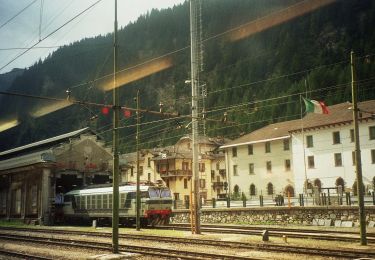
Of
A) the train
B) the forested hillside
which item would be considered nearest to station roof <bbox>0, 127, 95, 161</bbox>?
the train

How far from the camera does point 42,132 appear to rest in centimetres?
19375

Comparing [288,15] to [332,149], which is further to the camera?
[288,15]

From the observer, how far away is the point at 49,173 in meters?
40.5

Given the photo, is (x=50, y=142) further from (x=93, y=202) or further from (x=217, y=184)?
(x=217, y=184)

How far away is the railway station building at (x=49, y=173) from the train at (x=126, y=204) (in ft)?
14.9

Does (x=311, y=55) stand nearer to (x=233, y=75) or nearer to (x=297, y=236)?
(x=233, y=75)

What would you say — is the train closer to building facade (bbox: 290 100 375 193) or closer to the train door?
the train door

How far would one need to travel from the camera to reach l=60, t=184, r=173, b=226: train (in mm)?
30172

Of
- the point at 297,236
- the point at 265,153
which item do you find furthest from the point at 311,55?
the point at 297,236

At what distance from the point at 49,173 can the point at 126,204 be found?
13248mm

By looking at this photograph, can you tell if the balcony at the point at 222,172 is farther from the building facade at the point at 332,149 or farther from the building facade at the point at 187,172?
the building facade at the point at 332,149

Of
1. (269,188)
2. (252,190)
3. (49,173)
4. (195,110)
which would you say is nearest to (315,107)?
(195,110)

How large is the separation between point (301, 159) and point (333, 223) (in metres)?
31.4

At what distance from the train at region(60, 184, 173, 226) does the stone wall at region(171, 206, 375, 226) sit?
237 inches
